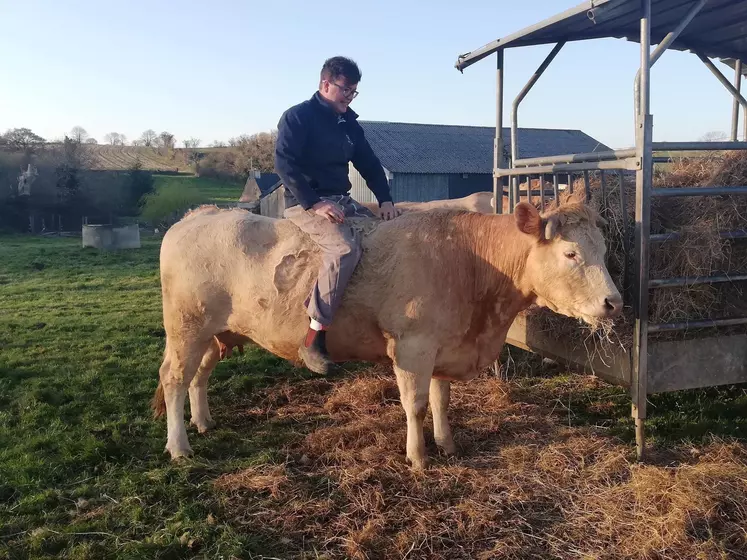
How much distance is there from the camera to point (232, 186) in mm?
66312

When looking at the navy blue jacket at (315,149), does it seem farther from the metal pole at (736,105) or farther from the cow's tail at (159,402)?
the metal pole at (736,105)

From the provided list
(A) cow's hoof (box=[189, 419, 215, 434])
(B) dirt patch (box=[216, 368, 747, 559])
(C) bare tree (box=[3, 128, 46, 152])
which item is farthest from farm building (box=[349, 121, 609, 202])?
(B) dirt patch (box=[216, 368, 747, 559])

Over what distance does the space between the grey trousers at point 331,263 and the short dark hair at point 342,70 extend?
3.78ft

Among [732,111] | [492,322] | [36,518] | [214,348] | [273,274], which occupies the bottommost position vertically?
[36,518]

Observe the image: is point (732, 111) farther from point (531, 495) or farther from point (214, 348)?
point (214, 348)

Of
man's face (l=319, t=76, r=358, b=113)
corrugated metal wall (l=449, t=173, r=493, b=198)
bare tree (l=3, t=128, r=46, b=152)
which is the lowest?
man's face (l=319, t=76, r=358, b=113)

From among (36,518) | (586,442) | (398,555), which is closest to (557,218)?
(586,442)

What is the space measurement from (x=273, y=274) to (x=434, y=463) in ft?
6.66

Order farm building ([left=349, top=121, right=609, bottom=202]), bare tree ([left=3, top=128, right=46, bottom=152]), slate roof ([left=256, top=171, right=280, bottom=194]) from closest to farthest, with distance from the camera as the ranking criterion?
1. farm building ([left=349, top=121, right=609, bottom=202])
2. bare tree ([left=3, top=128, right=46, bottom=152])
3. slate roof ([left=256, top=171, right=280, bottom=194])

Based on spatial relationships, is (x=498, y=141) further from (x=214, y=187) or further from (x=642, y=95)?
(x=214, y=187)

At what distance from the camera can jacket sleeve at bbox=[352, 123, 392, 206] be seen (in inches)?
218

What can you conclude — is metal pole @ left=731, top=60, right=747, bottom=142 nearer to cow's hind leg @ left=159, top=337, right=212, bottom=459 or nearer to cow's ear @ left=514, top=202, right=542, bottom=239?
cow's ear @ left=514, top=202, right=542, bottom=239

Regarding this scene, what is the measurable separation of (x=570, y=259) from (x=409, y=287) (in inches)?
47.7

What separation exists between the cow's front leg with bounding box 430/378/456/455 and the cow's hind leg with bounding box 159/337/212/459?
2.09 metres
